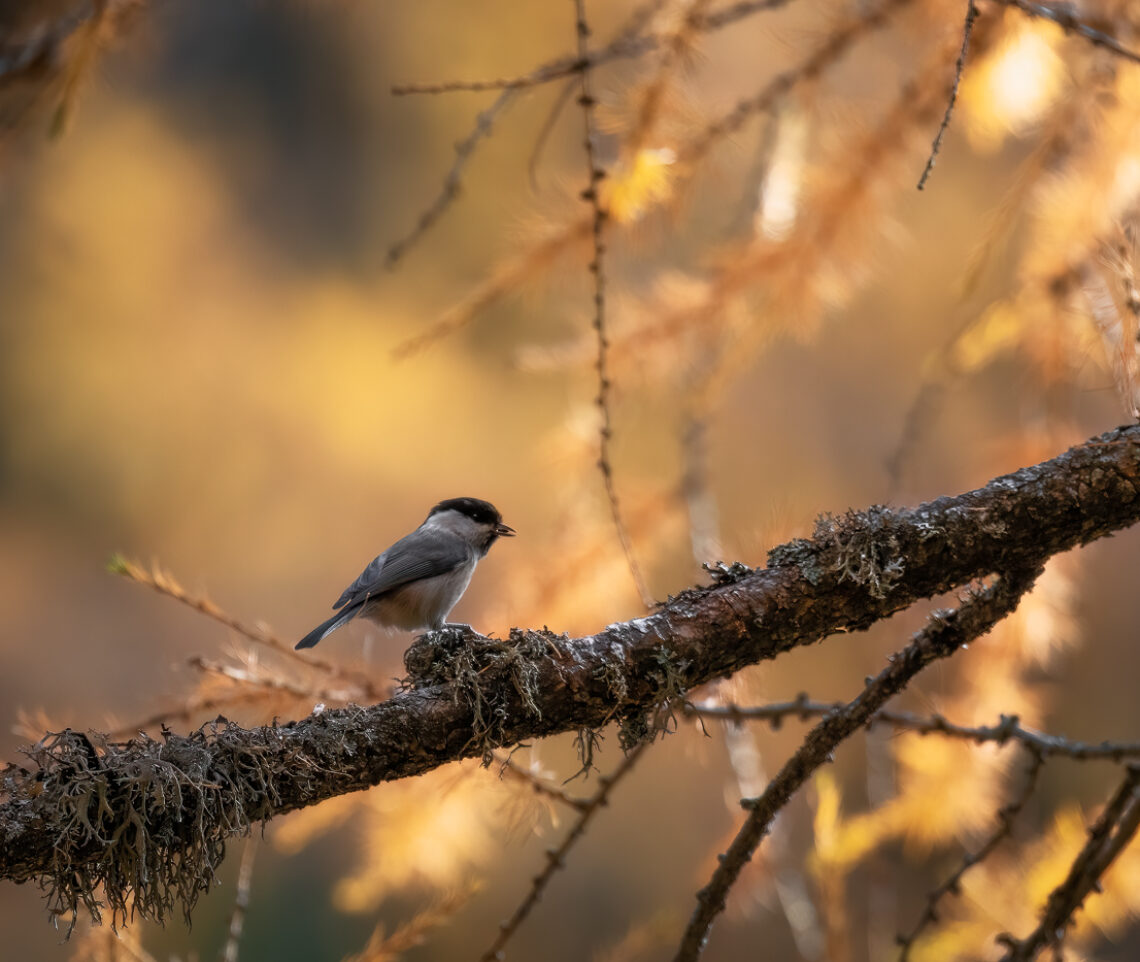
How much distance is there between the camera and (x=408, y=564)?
1.41 meters

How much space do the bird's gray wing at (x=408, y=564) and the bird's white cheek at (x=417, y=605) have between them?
0.04 ft

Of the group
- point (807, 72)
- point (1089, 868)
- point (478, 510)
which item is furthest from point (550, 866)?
point (807, 72)

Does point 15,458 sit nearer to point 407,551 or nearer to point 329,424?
point 329,424

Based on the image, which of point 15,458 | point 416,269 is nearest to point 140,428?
point 15,458

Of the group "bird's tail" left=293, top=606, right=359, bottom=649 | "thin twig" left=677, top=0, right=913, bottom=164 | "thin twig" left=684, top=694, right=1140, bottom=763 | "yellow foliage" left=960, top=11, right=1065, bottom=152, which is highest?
"thin twig" left=677, top=0, right=913, bottom=164

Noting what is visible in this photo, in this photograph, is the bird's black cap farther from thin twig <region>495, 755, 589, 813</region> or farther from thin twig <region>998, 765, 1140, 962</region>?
thin twig <region>998, 765, 1140, 962</region>

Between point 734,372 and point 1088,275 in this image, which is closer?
point 1088,275

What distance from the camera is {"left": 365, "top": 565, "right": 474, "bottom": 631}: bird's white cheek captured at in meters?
1.41

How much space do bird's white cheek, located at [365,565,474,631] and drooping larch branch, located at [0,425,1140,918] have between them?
2.13ft

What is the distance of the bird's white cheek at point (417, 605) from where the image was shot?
1406 millimetres

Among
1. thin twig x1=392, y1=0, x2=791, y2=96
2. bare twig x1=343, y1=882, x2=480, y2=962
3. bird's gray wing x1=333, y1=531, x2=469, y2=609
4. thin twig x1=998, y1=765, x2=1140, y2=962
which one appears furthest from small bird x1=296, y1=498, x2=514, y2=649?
thin twig x1=998, y1=765, x2=1140, y2=962

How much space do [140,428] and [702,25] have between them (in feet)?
5.82

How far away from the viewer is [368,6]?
2.39 metres

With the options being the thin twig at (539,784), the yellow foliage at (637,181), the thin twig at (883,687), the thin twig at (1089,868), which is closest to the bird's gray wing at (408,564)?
the thin twig at (539,784)
